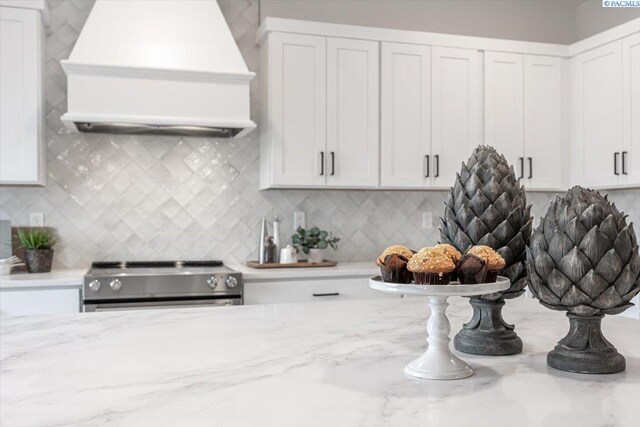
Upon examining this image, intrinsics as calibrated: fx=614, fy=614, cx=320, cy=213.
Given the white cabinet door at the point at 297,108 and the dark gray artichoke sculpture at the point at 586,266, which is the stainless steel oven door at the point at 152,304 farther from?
the dark gray artichoke sculpture at the point at 586,266

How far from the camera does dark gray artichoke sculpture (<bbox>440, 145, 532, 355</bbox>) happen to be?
1193 mm

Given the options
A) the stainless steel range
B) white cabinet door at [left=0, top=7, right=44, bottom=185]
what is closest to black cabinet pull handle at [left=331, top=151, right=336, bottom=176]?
the stainless steel range

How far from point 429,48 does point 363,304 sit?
2484mm

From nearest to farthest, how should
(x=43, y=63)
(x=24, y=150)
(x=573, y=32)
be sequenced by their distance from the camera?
(x=24, y=150), (x=43, y=63), (x=573, y=32)

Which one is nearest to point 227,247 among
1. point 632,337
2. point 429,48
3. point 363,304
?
point 429,48

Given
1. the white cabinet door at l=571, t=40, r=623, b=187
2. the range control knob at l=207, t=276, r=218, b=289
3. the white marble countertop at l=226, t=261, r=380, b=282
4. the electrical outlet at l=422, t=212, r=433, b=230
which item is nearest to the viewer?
the range control knob at l=207, t=276, r=218, b=289

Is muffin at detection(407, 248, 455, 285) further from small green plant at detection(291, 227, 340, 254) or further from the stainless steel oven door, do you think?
small green plant at detection(291, 227, 340, 254)

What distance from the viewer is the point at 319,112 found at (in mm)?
3662

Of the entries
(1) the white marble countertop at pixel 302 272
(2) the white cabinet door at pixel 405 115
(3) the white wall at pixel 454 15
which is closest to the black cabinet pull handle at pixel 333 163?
(2) the white cabinet door at pixel 405 115

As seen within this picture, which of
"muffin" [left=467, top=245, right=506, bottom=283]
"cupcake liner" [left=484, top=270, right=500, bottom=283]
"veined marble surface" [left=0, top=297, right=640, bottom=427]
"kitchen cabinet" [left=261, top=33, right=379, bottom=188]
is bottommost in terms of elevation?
"veined marble surface" [left=0, top=297, right=640, bottom=427]

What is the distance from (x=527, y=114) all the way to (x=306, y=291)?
6.48ft

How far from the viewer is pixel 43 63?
3434mm

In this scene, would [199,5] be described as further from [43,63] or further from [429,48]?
[429,48]

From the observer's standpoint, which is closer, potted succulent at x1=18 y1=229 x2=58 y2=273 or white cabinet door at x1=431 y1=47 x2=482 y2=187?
potted succulent at x1=18 y1=229 x2=58 y2=273
